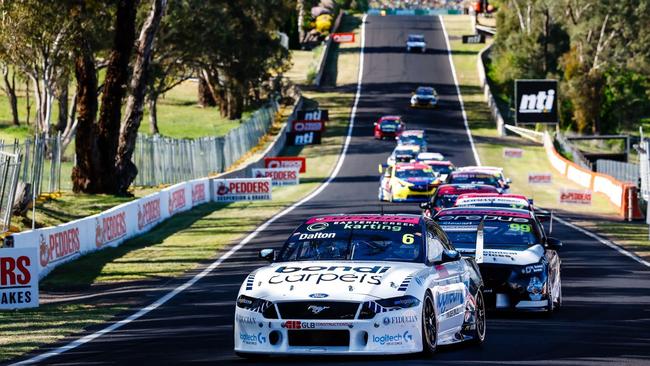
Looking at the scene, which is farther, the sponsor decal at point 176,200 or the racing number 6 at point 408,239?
the sponsor decal at point 176,200

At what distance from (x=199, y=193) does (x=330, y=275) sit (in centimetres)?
3622

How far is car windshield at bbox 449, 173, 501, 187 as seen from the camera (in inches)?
1523

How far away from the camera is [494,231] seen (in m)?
19.3

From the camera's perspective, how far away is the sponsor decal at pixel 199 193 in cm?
4766

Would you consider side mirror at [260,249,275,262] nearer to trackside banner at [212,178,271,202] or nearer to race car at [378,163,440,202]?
race car at [378,163,440,202]

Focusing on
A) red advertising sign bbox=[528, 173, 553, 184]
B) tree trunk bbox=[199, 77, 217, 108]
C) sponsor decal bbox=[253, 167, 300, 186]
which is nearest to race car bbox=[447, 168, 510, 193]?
sponsor decal bbox=[253, 167, 300, 186]

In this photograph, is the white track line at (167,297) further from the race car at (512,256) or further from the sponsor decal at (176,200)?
the race car at (512,256)

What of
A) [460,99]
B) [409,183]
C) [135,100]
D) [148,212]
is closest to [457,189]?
[148,212]

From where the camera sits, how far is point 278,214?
43500 millimetres

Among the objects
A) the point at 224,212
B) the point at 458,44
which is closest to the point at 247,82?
the point at 224,212

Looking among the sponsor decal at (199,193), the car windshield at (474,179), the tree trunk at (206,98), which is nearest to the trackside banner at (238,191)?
the sponsor decal at (199,193)

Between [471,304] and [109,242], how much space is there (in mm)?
18606

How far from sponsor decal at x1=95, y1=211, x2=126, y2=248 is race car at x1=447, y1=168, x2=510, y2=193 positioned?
9.75 metres

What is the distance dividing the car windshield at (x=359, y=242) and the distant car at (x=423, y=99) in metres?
88.0
